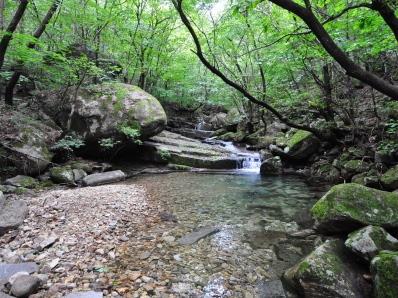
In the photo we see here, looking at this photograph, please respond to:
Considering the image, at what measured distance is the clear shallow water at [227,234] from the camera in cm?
430

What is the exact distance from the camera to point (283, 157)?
13.7 m

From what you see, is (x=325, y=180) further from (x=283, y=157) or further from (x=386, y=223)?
(x=386, y=223)

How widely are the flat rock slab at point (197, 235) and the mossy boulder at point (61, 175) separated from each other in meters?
5.75

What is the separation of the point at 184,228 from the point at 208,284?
211cm

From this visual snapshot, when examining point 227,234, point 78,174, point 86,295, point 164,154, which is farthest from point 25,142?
point 86,295

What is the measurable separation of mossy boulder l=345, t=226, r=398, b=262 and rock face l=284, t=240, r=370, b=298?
212 mm

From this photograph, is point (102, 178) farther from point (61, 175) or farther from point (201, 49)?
point (201, 49)

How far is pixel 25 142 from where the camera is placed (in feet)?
32.2

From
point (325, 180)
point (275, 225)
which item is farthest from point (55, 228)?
point (325, 180)

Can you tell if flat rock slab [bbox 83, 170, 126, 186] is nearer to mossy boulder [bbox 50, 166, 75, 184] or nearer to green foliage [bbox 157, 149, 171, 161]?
mossy boulder [bbox 50, 166, 75, 184]

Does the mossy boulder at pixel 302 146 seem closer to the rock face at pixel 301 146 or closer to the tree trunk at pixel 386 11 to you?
the rock face at pixel 301 146

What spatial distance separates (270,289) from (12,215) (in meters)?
5.03

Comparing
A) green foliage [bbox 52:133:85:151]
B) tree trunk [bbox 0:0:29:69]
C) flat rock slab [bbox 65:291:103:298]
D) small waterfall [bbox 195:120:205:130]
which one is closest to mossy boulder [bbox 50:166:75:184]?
green foliage [bbox 52:133:85:151]

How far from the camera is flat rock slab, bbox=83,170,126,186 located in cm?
1005
